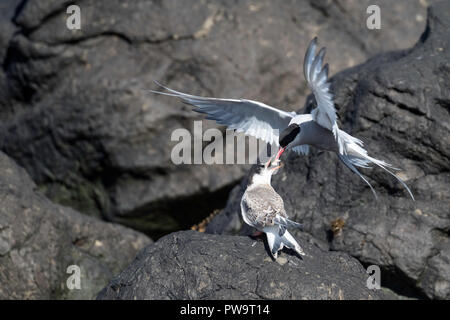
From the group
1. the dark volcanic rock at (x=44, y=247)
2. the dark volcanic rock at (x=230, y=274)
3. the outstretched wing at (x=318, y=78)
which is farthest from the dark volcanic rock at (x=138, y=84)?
the outstretched wing at (x=318, y=78)

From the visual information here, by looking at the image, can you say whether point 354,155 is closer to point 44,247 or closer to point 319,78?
point 319,78

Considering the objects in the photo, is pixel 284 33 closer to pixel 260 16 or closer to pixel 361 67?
pixel 260 16

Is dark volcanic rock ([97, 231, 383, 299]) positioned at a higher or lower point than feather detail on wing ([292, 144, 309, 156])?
lower

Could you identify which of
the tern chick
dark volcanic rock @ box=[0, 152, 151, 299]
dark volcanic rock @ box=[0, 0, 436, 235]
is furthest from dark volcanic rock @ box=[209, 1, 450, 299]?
dark volcanic rock @ box=[0, 0, 436, 235]

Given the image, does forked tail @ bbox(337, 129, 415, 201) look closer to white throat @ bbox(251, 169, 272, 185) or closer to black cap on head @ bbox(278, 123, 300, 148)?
black cap on head @ bbox(278, 123, 300, 148)

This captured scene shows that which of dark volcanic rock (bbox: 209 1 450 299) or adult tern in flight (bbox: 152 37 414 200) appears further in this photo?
dark volcanic rock (bbox: 209 1 450 299)

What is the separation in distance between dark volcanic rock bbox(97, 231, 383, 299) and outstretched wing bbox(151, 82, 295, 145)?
1399mm

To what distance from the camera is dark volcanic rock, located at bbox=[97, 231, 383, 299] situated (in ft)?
13.7

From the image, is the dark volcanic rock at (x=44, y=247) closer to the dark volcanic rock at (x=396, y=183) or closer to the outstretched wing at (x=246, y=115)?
the outstretched wing at (x=246, y=115)

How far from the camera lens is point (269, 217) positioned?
456 centimetres

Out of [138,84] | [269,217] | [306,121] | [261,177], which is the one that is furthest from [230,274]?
[138,84]

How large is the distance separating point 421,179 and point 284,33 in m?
3.92

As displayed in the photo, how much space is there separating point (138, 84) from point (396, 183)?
13.5 ft

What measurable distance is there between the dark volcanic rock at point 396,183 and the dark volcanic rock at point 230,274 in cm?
92
